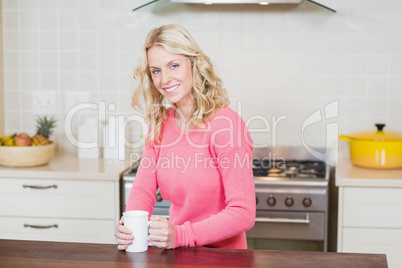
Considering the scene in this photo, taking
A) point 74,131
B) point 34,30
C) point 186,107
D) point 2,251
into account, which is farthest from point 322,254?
point 34,30

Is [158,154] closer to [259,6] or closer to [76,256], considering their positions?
[76,256]

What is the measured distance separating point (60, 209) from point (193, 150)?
1.23m

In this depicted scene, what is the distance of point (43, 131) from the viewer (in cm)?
308

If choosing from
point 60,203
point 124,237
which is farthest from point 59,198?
point 124,237

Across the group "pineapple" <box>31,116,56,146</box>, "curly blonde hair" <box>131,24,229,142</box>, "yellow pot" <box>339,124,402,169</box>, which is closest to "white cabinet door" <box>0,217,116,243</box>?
"pineapple" <box>31,116,56,146</box>

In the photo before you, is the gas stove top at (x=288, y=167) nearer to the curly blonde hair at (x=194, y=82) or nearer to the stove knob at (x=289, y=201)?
the stove knob at (x=289, y=201)

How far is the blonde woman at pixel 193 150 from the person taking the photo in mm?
1688

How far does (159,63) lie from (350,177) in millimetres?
1252

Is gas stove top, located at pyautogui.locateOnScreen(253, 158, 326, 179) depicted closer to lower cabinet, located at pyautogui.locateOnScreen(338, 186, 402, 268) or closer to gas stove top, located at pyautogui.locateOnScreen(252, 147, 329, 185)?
gas stove top, located at pyautogui.locateOnScreen(252, 147, 329, 185)

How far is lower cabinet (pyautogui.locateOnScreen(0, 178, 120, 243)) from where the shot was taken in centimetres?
275

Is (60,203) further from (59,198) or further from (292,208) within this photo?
(292,208)

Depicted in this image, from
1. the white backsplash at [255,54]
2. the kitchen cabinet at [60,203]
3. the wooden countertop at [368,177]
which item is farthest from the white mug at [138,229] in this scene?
the white backsplash at [255,54]

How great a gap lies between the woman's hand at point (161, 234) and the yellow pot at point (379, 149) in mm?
1549

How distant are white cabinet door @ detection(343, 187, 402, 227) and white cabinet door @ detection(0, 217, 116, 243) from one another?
116cm
